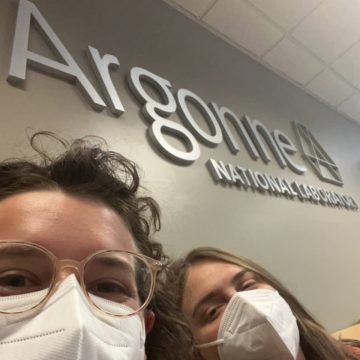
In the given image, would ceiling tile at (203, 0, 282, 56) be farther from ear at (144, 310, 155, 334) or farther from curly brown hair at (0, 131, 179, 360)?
ear at (144, 310, 155, 334)

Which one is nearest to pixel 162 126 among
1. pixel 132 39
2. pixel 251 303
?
pixel 132 39

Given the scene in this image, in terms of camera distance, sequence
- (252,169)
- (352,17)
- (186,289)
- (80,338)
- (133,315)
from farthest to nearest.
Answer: (352,17), (252,169), (186,289), (133,315), (80,338)

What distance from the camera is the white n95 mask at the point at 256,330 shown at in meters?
0.84

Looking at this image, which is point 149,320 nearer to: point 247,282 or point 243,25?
point 247,282

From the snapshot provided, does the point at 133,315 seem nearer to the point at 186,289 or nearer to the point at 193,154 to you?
the point at 186,289

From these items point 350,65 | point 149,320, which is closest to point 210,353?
point 149,320

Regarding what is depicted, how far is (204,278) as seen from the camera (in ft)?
3.48

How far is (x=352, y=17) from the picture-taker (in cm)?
216

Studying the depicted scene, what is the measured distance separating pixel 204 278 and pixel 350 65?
87.5 inches

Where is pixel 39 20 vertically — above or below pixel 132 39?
below

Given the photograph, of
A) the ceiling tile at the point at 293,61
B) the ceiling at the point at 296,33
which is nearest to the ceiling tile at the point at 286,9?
the ceiling at the point at 296,33

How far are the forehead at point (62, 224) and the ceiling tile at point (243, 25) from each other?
1.69 metres

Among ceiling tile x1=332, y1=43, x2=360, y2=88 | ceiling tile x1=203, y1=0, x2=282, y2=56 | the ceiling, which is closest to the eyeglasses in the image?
the ceiling

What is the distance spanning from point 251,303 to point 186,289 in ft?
0.84
